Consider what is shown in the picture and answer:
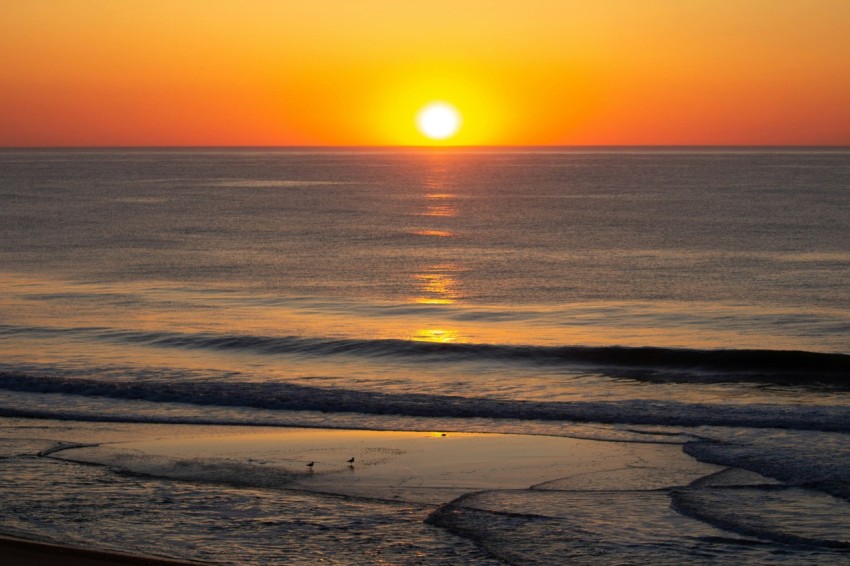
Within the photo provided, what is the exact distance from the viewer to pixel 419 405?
47.4 feet

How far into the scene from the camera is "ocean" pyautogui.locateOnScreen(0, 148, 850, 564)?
27.1 feet

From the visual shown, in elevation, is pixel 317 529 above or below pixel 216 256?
below

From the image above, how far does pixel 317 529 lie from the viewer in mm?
8289

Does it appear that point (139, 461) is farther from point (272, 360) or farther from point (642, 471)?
point (272, 360)

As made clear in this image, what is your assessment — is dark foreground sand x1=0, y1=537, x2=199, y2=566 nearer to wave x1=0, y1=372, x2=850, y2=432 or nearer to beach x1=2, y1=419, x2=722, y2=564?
beach x1=2, y1=419, x2=722, y2=564

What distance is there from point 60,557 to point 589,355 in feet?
43.7

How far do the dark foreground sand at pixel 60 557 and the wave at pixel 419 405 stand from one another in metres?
6.06

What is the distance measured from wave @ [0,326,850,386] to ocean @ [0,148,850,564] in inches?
3.3

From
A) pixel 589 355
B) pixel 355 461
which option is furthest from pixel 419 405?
→ pixel 589 355

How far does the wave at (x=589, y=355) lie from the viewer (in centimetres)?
1784

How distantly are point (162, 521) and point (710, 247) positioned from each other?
37.8 meters

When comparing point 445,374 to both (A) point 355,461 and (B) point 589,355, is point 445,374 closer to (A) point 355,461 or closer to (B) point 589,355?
(B) point 589,355

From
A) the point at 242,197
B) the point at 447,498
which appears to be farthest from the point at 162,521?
the point at 242,197

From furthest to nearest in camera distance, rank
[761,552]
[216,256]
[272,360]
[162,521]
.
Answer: [216,256], [272,360], [162,521], [761,552]
